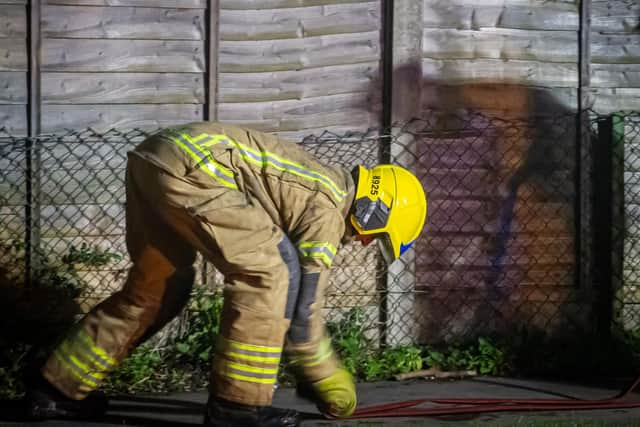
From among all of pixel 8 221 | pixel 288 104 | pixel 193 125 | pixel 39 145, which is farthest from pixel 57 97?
pixel 193 125

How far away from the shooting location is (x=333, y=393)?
438 centimetres

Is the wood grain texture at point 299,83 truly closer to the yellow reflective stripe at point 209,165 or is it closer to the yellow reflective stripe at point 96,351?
the yellow reflective stripe at point 209,165

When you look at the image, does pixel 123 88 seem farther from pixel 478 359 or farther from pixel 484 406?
pixel 484 406

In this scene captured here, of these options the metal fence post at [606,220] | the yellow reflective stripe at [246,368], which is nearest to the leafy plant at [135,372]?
the yellow reflective stripe at [246,368]

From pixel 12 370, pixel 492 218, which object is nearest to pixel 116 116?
pixel 12 370

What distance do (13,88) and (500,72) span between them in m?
3.24

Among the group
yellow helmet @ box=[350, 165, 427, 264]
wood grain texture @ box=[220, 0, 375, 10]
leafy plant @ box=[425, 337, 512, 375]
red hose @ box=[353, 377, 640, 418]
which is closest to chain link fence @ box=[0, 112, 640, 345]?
leafy plant @ box=[425, 337, 512, 375]

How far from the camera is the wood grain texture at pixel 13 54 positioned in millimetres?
5961

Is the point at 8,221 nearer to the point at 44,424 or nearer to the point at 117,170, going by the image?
the point at 117,170

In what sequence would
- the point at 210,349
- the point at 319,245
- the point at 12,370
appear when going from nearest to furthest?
1. the point at 319,245
2. the point at 12,370
3. the point at 210,349

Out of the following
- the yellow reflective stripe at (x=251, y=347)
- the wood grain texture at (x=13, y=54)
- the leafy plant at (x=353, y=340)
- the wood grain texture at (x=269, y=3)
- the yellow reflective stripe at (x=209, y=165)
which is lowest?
the leafy plant at (x=353, y=340)

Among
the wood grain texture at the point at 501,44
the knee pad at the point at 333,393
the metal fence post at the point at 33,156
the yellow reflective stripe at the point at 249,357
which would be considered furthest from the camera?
the wood grain texture at the point at 501,44

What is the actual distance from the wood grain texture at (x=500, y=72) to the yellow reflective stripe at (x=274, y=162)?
230cm

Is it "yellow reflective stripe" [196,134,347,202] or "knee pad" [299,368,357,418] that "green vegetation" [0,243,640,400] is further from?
"yellow reflective stripe" [196,134,347,202]
